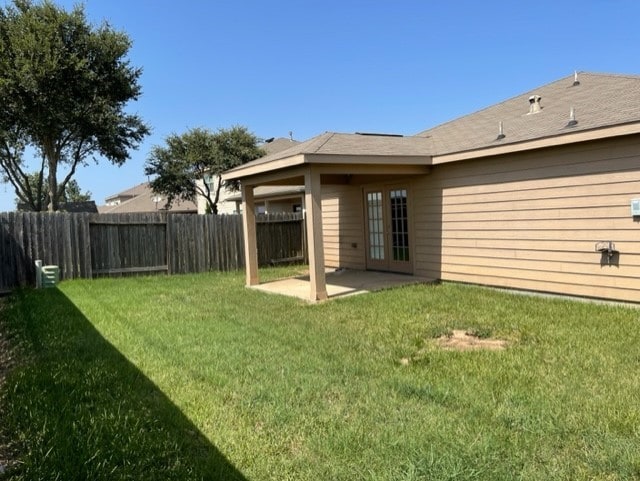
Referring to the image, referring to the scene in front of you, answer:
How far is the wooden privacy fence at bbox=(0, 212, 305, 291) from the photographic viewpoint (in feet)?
36.2

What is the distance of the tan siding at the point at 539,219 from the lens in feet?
21.7

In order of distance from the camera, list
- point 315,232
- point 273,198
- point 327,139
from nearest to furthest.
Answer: point 315,232 < point 327,139 < point 273,198

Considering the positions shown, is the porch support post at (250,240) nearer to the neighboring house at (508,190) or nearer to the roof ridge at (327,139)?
the neighboring house at (508,190)

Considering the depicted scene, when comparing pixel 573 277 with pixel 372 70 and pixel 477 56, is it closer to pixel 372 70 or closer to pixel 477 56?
pixel 477 56

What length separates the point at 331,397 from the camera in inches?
151

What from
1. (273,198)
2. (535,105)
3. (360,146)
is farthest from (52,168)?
(535,105)

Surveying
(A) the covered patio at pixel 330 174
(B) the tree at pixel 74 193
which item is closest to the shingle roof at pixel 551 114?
(A) the covered patio at pixel 330 174

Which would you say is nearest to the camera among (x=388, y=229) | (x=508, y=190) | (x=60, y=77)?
(x=508, y=190)

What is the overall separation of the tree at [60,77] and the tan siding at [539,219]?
1568 centimetres

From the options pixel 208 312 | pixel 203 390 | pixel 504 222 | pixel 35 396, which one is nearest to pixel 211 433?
pixel 203 390

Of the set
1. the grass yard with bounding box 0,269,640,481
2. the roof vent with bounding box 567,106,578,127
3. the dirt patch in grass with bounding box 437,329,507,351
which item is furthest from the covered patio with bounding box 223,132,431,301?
the dirt patch in grass with bounding box 437,329,507,351

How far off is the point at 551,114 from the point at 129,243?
1017 centimetres

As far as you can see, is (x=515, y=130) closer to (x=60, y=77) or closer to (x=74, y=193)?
(x=60, y=77)

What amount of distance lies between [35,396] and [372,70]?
1748 cm
